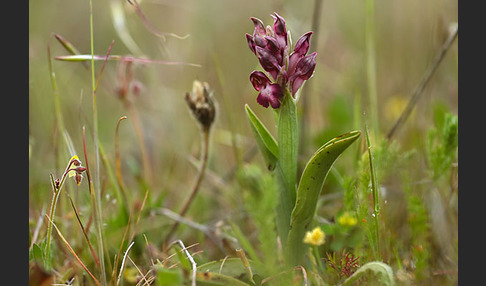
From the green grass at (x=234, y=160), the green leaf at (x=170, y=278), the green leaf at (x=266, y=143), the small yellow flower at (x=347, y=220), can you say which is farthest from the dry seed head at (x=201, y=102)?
the green leaf at (x=170, y=278)

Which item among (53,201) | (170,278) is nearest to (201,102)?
(53,201)

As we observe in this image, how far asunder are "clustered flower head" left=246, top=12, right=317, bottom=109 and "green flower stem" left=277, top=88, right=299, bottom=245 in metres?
0.03

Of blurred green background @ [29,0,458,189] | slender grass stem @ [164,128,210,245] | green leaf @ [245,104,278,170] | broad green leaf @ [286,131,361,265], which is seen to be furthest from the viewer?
blurred green background @ [29,0,458,189]

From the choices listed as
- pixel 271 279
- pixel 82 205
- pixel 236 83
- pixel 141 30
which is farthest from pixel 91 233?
pixel 141 30

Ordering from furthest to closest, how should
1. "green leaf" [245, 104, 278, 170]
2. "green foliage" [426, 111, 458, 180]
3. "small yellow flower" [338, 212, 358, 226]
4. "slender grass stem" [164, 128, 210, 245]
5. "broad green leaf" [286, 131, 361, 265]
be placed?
"slender grass stem" [164, 128, 210, 245], "green foliage" [426, 111, 458, 180], "small yellow flower" [338, 212, 358, 226], "green leaf" [245, 104, 278, 170], "broad green leaf" [286, 131, 361, 265]

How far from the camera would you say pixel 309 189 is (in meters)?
1.25

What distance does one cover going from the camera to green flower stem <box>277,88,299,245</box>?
1.25 m

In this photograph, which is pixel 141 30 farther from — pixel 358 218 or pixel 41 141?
pixel 358 218

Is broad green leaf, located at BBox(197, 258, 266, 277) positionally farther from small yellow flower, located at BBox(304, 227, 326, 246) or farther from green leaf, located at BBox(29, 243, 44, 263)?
green leaf, located at BBox(29, 243, 44, 263)

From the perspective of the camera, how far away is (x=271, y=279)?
1.28 meters

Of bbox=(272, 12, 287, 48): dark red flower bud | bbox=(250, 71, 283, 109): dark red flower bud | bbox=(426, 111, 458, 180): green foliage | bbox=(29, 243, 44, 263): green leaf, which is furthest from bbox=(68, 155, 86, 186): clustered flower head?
bbox=(426, 111, 458, 180): green foliage

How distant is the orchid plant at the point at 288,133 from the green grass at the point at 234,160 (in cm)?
1

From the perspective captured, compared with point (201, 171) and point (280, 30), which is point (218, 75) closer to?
point (201, 171)

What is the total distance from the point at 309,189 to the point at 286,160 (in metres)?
0.10
